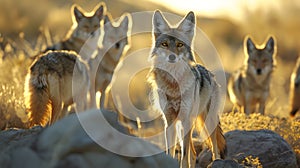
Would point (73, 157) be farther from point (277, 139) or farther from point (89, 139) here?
point (277, 139)

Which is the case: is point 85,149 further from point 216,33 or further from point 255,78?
point 216,33

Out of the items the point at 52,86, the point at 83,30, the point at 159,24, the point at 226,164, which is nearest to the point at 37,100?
the point at 52,86

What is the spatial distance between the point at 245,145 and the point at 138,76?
16080 mm

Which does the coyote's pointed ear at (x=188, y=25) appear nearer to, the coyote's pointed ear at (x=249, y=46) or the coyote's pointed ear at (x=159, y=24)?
the coyote's pointed ear at (x=159, y=24)

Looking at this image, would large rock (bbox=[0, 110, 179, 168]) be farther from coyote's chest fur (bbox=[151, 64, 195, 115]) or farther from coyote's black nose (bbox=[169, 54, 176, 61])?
coyote's black nose (bbox=[169, 54, 176, 61])

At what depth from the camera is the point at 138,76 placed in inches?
939

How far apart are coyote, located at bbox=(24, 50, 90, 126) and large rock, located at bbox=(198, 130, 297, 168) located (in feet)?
Answer: 6.26

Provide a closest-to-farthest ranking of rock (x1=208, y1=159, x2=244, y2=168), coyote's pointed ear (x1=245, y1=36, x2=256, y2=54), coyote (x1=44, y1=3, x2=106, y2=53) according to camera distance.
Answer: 1. rock (x1=208, y1=159, x2=244, y2=168)
2. coyote (x1=44, y1=3, x2=106, y2=53)
3. coyote's pointed ear (x1=245, y1=36, x2=256, y2=54)

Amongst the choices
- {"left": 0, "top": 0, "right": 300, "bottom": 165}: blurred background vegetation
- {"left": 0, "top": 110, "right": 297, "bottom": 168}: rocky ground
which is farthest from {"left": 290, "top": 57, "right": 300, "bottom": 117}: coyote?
{"left": 0, "top": 110, "right": 297, "bottom": 168}: rocky ground

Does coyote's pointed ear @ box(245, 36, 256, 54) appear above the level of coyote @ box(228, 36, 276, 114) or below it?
above

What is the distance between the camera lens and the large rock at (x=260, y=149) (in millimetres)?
7562

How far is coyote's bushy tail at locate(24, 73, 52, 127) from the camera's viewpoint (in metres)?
7.49

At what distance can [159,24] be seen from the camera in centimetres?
783

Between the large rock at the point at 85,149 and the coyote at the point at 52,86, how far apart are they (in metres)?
2.73
